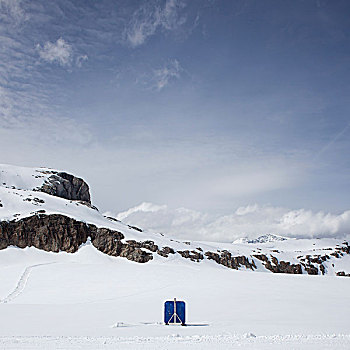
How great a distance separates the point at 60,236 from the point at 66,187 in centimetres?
4764

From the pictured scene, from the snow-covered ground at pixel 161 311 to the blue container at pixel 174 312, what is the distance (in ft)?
2.06

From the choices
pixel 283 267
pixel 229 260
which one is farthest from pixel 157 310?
pixel 283 267

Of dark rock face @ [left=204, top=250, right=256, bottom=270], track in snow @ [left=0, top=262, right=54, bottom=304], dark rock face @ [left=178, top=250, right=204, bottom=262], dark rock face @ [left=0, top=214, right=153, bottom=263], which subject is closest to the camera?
track in snow @ [left=0, top=262, right=54, bottom=304]

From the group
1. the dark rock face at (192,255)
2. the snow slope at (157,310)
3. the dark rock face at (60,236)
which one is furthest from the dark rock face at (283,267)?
the snow slope at (157,310)

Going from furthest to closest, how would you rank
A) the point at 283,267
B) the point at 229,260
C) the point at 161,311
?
the point at 283,267, the point at 229,260, the point at 161,311

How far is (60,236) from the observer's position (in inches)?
2190

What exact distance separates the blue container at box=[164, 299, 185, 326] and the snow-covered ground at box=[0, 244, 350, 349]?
2.06ft

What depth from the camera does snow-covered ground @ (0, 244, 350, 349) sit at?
412 inches

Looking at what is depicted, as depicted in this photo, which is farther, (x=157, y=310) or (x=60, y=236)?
(x=60, y=236)

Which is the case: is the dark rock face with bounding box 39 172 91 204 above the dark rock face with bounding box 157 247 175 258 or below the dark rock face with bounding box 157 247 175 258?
above

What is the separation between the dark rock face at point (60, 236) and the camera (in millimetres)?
54000

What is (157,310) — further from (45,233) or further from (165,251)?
(45,233)

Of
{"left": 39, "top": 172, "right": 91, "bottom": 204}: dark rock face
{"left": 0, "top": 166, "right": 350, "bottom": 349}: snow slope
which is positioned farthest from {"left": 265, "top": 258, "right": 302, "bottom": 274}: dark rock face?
{"left": 39, "top": 172, "right": 91, "bottom": 204}: dark rock face

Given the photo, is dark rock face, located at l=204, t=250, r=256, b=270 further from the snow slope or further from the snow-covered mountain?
the snow slope
